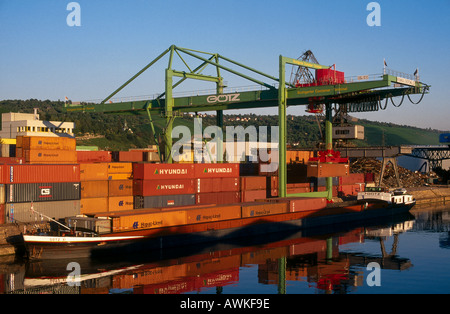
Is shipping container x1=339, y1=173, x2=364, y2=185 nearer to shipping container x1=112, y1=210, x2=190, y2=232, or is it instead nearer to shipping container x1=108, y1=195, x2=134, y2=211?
shipping container x1=112, y1=210, x2=190, y2=232

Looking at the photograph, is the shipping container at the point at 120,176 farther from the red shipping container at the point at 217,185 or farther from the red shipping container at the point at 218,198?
the red shipping container at the point at 218,198

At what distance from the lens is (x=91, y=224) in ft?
119

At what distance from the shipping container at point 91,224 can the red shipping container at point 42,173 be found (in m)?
4.33

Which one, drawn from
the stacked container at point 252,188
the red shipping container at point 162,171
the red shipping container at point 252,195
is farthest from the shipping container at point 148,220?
the stacked container at point 252,188

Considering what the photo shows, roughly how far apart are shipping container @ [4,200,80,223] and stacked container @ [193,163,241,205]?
42.4ft

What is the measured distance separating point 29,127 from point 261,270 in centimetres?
6736

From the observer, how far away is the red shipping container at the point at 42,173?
37.4 metres

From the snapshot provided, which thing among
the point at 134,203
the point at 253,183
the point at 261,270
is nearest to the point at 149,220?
the point at 134,203

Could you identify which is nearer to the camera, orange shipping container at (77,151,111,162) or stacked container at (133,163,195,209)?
stacked container at (133,163,195,209)

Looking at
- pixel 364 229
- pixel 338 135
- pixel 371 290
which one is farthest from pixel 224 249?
pixel 338 135

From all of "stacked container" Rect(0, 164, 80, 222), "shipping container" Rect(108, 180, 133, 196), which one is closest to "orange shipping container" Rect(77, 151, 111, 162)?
"shipping container" Rect(108, 180, 133, 196)

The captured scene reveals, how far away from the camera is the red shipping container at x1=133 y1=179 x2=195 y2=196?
144ft
